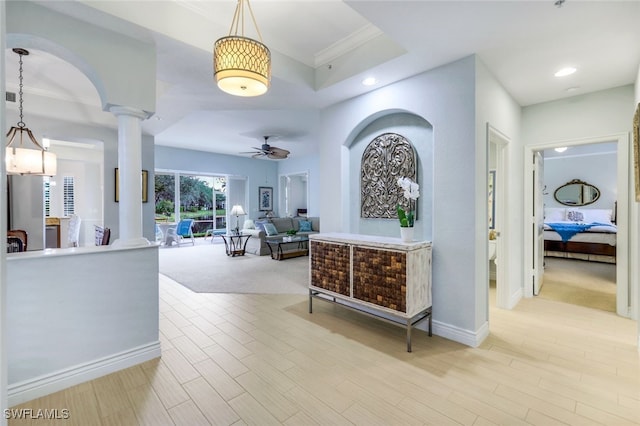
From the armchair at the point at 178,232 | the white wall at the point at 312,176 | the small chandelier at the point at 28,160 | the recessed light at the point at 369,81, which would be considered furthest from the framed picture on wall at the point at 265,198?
the recessed light at the point at 369,81

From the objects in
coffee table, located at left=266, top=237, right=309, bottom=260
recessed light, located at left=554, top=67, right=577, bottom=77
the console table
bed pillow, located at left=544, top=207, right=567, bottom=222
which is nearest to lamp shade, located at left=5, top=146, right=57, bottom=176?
the console table

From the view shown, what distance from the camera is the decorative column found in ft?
7.60

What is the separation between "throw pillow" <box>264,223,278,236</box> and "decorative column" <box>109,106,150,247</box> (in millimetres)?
4864

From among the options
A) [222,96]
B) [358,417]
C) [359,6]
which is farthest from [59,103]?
[358,417]

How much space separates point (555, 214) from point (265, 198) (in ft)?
30.3

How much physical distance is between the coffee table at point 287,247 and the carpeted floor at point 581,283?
4805 millimetres

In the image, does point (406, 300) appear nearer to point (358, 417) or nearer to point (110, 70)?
point (358, 417)

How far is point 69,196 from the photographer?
7.53 metres

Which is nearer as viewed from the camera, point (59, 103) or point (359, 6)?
point (359, 6)

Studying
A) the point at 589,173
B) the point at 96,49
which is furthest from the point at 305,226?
the point at 589,173

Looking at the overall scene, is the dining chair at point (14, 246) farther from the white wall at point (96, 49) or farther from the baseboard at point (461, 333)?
the baseboard at point (461, 333)

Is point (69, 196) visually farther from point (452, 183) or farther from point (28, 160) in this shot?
point (452, 183)

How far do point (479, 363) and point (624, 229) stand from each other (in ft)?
8.44

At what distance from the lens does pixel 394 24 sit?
2.15 metres
